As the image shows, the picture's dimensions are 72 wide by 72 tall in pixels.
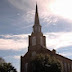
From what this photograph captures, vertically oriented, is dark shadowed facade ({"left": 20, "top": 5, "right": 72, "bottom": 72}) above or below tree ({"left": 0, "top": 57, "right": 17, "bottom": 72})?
above

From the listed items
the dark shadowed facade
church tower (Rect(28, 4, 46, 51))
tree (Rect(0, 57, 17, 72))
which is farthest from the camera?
church tower (Rect(28, 4, 46, 51))

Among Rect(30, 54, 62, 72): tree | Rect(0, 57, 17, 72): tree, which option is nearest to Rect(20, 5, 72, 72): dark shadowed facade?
Rect(0, 57, 17, 72): tree

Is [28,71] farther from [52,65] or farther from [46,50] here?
[52,65]

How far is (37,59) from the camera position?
2963 inches

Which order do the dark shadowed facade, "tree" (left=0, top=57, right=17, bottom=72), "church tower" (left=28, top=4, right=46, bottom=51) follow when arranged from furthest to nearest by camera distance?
"church tower" (left=28, top=4, right=46, bottom=51) → the dark shadowed facade → "tree" (left=0, top=57, right=17, bottom=72)

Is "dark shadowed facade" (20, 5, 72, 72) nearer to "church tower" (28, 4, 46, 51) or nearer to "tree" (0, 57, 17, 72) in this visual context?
"church tower" (28, 4, 46, 51)

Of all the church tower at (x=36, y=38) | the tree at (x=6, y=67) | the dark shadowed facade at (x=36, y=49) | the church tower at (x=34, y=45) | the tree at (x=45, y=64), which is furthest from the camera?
the church tower at (x=36, y=38)

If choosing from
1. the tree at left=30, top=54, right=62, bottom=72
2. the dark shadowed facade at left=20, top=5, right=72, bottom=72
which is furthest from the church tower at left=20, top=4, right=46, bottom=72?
the tree at left=30, top=54, right=62, bottom=72

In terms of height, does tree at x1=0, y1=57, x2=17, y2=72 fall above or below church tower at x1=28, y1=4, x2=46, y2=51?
below

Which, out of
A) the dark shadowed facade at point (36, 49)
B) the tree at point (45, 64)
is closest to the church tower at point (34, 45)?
the dark shadowed facade at point (36, 49)

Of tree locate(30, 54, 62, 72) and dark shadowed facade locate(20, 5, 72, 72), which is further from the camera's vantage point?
dark shadowed facade locate(20, 5, 72, 72)

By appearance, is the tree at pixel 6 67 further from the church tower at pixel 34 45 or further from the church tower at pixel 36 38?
the church tower at pixel 36 38

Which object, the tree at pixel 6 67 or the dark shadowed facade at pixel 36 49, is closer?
the tree at pixel 6 67

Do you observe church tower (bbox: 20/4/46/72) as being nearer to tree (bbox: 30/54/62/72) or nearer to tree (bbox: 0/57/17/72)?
tree (bbox: 0/57/17/72)
